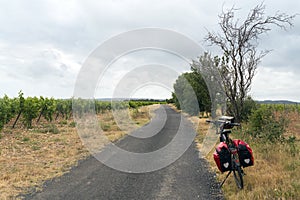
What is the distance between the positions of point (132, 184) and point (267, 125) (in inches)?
237

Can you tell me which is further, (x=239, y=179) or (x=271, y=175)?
(x=271, y=175)

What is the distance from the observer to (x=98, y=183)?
17.5ft

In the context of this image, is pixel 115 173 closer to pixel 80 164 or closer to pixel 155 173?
pixel 155 173

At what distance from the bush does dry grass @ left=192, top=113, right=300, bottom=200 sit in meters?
0.72

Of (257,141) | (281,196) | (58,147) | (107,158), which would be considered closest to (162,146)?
(107,158)

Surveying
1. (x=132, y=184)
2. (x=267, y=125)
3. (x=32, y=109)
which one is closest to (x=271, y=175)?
(x=132, y=184)

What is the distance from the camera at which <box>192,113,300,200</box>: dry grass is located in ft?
14.0

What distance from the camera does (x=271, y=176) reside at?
16.8 ft

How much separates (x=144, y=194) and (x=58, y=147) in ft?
20.7

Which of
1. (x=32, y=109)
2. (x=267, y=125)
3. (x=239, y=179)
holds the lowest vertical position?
(x=239, y=179)

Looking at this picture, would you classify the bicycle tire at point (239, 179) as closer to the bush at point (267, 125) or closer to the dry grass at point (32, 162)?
the dry grass at point (32, 162)

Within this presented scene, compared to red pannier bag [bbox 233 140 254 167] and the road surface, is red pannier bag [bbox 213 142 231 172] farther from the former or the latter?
the road surface

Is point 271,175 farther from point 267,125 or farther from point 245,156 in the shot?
point 267,125

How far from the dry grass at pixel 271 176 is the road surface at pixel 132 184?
43 centimetres
